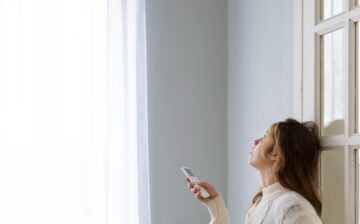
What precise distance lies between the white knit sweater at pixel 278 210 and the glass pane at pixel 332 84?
0.24m

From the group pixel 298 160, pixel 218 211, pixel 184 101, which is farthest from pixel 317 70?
pixel 184 101

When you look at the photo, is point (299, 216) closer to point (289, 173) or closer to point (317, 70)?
point (289, 173)

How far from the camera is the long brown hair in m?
1.91

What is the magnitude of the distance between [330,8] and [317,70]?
8.1 inches

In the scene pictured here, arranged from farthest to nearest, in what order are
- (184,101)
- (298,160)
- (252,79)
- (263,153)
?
(184,101)
(252,79)
(263,153)
(298,160)

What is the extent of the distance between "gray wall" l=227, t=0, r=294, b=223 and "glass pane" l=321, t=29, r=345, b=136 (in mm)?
288

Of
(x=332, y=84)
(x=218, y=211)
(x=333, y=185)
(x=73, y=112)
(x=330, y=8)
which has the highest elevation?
(x=330, y=8)

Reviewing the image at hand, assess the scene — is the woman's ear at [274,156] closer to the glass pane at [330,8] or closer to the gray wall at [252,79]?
the gray wall at [252,79]

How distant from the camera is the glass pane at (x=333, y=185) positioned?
1871mm

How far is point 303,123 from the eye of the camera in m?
1.99

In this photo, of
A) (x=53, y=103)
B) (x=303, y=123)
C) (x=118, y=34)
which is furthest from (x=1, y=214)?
(x=303, y=123)

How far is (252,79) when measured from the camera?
2.66 metres

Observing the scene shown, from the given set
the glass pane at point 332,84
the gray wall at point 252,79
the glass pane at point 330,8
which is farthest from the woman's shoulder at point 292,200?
the glass pane at point 330,8

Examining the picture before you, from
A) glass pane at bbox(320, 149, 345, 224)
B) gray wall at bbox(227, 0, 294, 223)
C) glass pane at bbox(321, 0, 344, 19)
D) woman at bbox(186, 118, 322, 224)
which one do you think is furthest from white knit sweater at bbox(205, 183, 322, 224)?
glass pane at bbox(321, 0, 344, 19)
